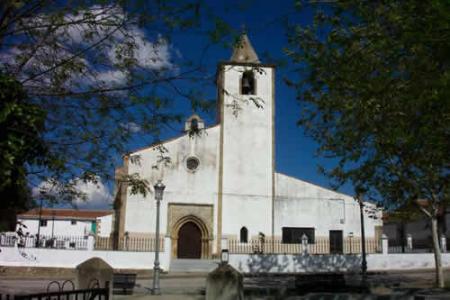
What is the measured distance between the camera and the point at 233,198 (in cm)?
2877

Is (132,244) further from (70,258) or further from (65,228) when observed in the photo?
(65,228)

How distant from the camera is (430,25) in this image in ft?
19.8

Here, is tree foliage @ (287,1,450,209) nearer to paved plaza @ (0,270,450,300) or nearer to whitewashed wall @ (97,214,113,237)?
paved plaza @ (0,270,450,300)

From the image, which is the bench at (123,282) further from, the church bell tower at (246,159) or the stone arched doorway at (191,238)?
the church bell tower at (246,159)

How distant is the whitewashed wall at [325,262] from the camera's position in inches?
1026

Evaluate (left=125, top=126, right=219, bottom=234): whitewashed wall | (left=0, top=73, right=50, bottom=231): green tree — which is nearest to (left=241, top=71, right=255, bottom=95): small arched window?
(left=125, top=126, right=219, bottom=234): whitewashed wall

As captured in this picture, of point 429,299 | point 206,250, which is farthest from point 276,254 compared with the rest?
point 429,299

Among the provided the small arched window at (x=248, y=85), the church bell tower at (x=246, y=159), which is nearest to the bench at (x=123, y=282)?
the church bell tower at (x=246, y=159)

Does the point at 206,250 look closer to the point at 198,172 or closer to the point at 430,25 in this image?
the point at 198,172

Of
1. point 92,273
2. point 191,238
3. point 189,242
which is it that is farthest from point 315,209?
point 92,273

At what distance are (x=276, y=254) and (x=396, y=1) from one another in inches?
810

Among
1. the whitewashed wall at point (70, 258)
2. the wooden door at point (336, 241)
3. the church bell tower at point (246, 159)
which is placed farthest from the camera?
the wooden door at point (336, 241)

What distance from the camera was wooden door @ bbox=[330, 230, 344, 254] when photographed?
95.2 feet

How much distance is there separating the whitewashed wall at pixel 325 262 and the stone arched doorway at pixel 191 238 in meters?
2.94
